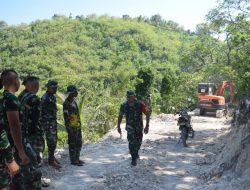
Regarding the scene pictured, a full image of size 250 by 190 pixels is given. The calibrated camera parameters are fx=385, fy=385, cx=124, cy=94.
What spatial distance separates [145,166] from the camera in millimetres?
8180

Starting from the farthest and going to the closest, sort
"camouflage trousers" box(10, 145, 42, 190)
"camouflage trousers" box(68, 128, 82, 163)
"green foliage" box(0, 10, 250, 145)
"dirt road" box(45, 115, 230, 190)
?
"green foliage" box(0, 10, 250, 145) → "camouflage trousers" box(68, 128, 82, 163) → "dirt road" box(45, 115, 230, 190) → "camouflage trousers" box(10, 145, 42, 190)

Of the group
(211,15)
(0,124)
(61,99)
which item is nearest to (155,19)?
(211,15)

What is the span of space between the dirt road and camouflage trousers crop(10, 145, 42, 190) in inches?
82.1

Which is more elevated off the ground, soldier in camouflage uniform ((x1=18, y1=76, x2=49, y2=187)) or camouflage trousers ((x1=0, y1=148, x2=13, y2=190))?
soldier in camouflage uniform ((x1=18, y1=76, x2=49, y2=187))

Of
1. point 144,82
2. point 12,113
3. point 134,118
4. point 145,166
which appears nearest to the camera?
point 12,113

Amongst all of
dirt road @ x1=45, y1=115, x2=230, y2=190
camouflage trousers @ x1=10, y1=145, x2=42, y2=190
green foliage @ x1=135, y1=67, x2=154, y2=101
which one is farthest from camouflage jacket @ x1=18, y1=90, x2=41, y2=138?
green foliage @ x1=135, y1=67, x2=154, y2=101

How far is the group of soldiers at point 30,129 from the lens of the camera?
3.84 metres

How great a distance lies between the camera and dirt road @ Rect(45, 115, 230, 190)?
278 inches

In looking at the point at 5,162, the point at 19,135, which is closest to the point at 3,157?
the point at 5,162

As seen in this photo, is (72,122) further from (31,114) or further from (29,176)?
(29,176)

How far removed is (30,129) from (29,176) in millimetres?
748

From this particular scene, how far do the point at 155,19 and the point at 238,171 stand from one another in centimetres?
14471

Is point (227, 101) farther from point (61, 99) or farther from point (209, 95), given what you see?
point (61, 99)

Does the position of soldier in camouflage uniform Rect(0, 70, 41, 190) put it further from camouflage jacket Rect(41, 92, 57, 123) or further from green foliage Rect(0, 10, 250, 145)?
green foliage Rect(0, 10, 250, 145)
